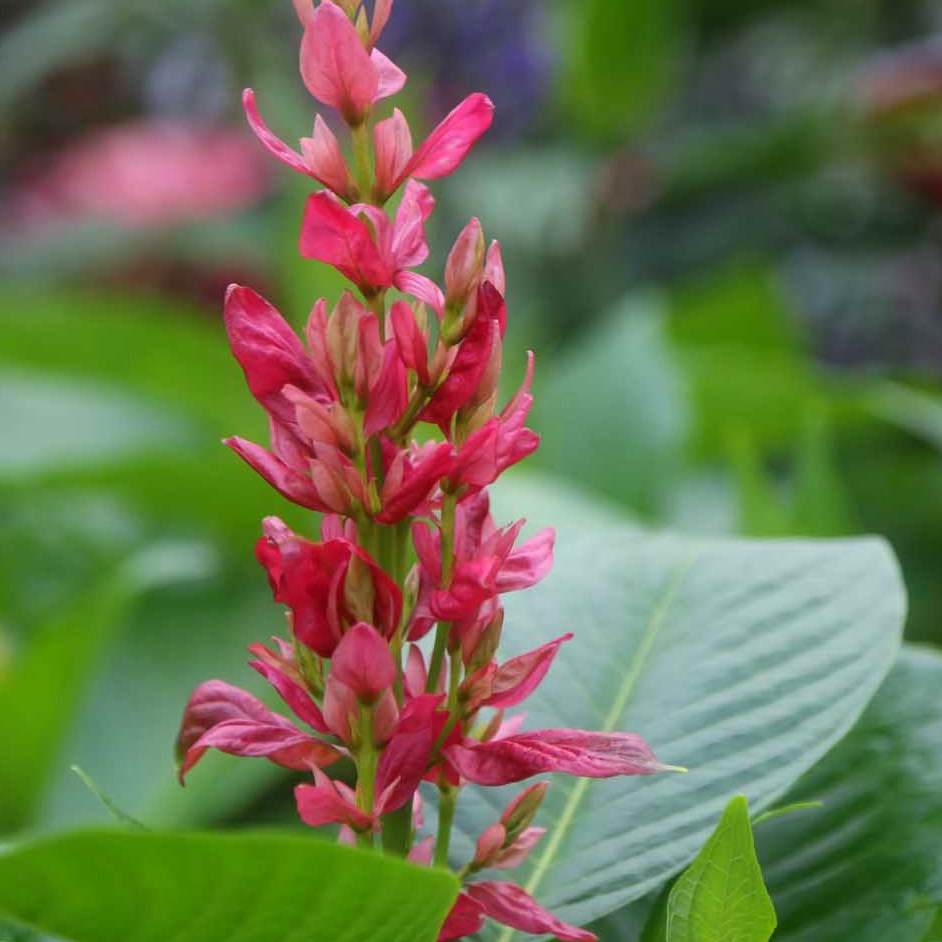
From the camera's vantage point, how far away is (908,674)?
1.69 feet

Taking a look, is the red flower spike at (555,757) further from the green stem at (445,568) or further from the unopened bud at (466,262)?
the unopened bud at (466,262)

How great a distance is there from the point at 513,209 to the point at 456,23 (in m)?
0.32

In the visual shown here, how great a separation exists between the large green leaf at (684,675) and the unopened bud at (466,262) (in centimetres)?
16

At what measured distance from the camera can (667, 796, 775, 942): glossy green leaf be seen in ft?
1.21

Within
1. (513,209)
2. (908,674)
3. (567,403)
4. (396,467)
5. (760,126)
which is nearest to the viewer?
(396,467)

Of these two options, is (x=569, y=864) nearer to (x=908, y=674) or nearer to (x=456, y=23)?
(x=908, y=674)

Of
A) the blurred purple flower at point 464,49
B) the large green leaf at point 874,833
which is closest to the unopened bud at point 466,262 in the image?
the large green leaf at point 874,833

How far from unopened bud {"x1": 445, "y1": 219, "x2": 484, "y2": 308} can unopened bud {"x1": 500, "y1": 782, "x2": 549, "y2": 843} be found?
14cm

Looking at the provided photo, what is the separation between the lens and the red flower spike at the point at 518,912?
1.28ft

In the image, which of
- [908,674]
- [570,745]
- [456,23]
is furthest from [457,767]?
[456,23]

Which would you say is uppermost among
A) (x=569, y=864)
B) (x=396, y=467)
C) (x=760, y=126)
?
(x=760, y=126)

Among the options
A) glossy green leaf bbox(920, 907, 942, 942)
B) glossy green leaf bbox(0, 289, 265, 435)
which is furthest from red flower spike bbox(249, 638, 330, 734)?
glossy green leaf bbox(0, 289, 265, 435)

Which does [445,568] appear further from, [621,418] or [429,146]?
[621,418]

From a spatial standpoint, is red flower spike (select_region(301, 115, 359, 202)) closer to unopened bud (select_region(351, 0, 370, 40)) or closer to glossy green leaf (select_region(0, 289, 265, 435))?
unopened bud (select_region(351, 0, 370, 40))
